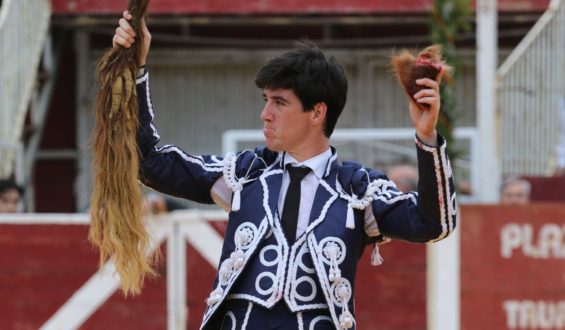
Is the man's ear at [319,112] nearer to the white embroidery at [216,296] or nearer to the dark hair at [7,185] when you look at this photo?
the white embroidery at [216,296]

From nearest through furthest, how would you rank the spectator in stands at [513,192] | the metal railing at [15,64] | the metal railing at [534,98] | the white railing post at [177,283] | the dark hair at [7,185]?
the white railing post at [177,283], the dark hair at [7,185], the spectator in stands at [513,192], the metal railing at [534,98], the metal railing at [15,64]

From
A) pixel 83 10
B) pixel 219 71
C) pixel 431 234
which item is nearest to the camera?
pixel 431 234

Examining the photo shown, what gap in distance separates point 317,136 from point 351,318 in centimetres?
51

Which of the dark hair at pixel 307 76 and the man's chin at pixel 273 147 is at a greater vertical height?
the dark hair at pixel 307 76

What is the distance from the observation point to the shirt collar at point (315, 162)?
3.56m

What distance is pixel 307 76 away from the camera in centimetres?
347

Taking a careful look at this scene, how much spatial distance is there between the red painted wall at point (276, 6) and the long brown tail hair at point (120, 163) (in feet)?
26.3

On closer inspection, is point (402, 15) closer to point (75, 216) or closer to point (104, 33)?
point (104, 33)

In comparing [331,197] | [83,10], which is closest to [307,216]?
[331,197]

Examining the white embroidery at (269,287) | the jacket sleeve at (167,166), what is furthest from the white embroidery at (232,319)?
the jacket sleeve at (167,166)

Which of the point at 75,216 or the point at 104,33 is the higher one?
the point at 104,33

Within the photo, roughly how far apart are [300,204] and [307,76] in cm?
35

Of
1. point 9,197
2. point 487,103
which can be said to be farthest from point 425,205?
point 9,197

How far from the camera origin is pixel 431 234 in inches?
133
